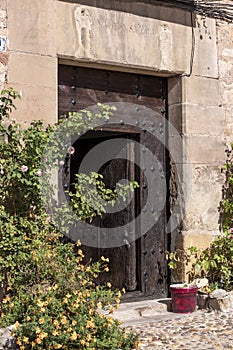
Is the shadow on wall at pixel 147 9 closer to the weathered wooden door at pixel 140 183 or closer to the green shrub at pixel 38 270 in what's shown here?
the weathered wooden door at pixel 140 183

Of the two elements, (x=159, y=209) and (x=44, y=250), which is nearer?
(x=44, y=250)

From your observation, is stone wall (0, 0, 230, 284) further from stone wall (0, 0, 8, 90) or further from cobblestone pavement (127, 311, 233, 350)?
cobblestone pavement (127, 311, 233, 350)

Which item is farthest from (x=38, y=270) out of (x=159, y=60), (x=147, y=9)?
(x=147, y=9)

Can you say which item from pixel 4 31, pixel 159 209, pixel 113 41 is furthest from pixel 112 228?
pixel 4 31

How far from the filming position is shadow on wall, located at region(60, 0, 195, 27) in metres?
5.76

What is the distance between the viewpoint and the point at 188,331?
5117 millimetres

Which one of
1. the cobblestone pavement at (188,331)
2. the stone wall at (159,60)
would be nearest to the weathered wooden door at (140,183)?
the stone wall at (159,60)

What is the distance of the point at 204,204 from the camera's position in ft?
21.1

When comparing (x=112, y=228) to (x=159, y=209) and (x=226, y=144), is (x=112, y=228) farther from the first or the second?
(x=226, y=144)

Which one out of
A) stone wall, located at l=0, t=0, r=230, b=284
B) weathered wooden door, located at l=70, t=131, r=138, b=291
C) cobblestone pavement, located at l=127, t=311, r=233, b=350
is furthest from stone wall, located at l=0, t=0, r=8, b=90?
cobblestone pavement, located at l=127, t=311, r=233, b=350

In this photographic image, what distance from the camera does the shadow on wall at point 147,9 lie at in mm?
5762

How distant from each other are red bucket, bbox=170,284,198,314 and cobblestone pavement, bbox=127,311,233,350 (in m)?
0.07

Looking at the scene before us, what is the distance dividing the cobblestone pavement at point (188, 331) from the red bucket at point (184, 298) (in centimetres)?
7

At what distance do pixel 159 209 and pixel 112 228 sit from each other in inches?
19.0
